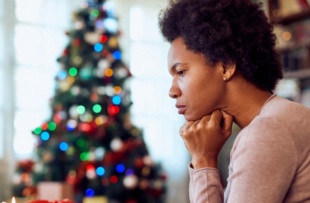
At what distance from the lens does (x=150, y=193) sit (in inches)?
129

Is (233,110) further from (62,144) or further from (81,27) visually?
(81,27)

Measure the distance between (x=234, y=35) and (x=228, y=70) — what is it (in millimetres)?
106

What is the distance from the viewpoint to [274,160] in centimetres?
72

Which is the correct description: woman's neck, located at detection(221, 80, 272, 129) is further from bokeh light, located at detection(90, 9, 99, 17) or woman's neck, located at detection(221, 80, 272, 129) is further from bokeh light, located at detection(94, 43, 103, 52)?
bokeh light, located at detection(90, 9, 99, 17)

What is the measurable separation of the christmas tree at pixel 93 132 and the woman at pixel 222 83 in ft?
7.15

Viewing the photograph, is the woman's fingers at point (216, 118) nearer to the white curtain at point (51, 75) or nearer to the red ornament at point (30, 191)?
the white curtain at point (51, 75)

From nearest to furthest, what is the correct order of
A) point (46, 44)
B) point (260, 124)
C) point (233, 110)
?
point (260, 124), point (233, 110), point (46, 44)

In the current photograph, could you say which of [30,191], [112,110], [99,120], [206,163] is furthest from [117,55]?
[206,163]

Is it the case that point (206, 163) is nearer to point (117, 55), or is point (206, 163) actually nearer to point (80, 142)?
point (80, 142)

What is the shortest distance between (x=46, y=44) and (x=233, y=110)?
2981mm

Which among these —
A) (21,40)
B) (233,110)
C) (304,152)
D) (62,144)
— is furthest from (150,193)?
(304,152)

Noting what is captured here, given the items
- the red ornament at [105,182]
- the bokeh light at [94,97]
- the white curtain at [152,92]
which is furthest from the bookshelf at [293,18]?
the red ornament at [105,182]

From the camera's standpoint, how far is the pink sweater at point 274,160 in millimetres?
718

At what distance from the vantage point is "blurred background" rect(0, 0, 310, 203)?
3283 millimetres
